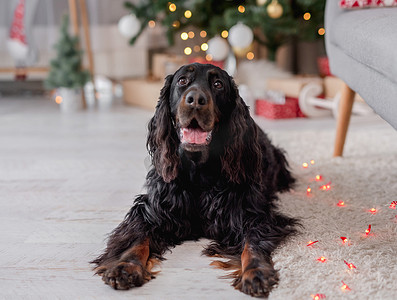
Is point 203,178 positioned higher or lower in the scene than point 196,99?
lower

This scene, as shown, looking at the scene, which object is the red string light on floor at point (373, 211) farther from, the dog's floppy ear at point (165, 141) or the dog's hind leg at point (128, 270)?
the dog's hind leg at point (128, 270)

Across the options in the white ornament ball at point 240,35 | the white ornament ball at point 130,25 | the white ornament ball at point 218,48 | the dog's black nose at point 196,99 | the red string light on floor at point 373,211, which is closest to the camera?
the dog's black nose at point 196,99

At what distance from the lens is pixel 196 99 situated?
157 cm

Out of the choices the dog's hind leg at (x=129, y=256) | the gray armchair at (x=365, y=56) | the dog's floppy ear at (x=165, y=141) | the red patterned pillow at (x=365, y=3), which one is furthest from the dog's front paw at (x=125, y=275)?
the red patterned pillow at (x=365, y=3)

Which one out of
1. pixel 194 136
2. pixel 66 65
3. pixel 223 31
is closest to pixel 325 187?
pixel 194 136

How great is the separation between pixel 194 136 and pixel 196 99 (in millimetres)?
144

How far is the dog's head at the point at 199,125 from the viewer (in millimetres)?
1642

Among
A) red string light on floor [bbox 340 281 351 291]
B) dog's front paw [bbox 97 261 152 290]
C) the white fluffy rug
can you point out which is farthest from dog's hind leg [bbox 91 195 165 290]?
red string light on floor [bbox 340 281 351 291]

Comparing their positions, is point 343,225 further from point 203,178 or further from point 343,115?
point 343,115

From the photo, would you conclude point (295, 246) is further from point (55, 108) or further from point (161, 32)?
point (161, 32)

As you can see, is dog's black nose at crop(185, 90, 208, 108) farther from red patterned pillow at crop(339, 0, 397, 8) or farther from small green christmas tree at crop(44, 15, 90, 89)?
small green christmas tree at crop(44, 15, 90, 89)

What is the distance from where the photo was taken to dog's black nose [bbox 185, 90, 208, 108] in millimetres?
1567

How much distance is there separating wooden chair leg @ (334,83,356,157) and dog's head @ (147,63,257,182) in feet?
3.75

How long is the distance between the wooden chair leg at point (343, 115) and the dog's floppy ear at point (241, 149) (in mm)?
1113
